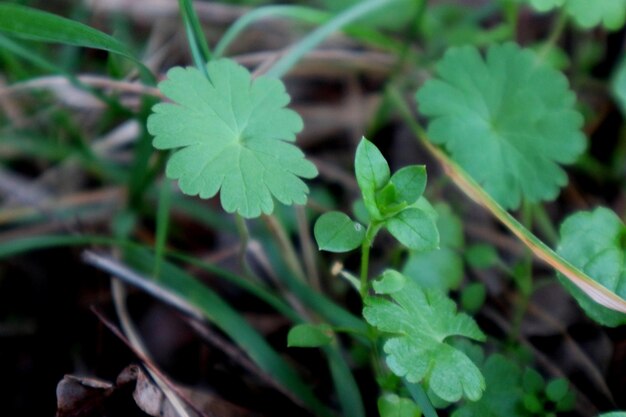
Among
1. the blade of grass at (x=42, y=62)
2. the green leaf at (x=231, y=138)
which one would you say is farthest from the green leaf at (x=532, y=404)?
the blade of grass at (x=42, y=62)

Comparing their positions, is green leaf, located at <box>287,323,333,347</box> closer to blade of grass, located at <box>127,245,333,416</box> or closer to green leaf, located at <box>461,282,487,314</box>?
blade of grass, located at <box>127,245,333,416</box>

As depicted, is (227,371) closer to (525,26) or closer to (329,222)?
(329,222)

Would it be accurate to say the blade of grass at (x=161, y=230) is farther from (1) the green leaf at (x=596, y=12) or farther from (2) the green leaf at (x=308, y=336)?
(1) the green leaf at (x=596, y=12)

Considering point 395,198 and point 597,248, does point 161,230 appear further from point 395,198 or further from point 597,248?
point 597,248

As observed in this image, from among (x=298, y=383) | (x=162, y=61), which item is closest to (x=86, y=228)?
(x=162, y=61)

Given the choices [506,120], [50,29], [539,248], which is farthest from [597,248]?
[50,29]
